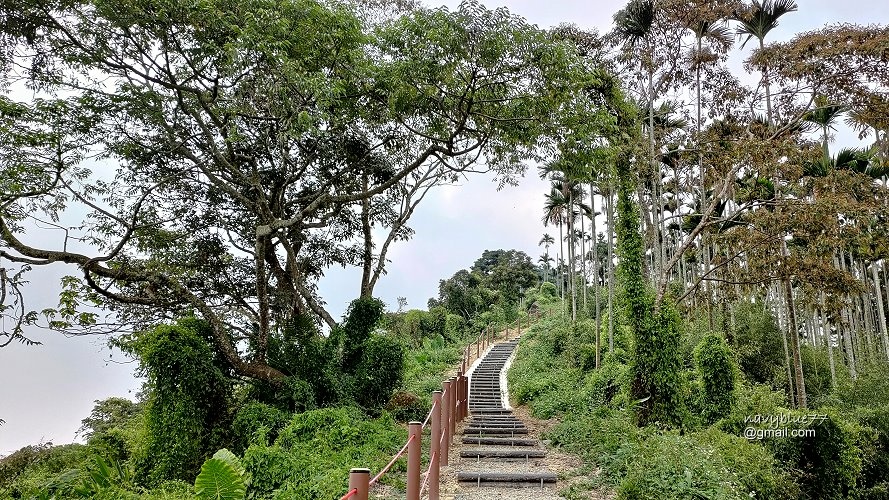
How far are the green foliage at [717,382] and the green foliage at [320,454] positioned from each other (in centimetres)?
632

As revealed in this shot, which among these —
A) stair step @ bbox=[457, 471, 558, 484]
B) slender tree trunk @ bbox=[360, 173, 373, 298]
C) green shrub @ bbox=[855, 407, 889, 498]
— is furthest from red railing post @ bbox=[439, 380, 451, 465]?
green shrub @ bbox=[855, 407, 889, 498]

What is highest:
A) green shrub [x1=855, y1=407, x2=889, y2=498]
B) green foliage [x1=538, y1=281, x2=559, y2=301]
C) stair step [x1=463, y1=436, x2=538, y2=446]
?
green foliage [x1=538, y1=281, x2=559, y2=301]

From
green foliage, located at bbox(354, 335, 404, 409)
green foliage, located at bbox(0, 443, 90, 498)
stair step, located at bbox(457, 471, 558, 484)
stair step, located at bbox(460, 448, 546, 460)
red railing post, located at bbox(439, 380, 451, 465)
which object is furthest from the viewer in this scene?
green foliage, located at bbox(354, 335, 404, 409)

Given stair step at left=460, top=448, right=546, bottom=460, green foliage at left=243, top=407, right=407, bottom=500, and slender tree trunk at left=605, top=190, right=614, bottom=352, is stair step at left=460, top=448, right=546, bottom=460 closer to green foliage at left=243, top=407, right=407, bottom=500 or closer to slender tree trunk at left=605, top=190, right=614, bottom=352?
green foliage at left=243, top=407, right=407, bottom=500

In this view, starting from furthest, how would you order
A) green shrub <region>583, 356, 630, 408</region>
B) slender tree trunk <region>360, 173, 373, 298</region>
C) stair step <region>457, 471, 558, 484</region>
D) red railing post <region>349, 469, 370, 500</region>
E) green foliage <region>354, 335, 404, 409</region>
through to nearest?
slender tree trunk <region>360, 173, 373, 298</region> → green foliage <region>354, 335, 404, 409</region> → green shrub <region>583, 356, 630, 408</region> → stair step <region>457, 471, 558, 484</region> → red railing post <region>349, 469, 370, 500</region>

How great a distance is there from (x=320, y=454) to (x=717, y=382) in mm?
8195

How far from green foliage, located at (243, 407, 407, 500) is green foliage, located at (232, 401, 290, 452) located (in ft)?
1.82

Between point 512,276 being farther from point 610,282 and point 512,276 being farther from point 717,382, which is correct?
point 717,382

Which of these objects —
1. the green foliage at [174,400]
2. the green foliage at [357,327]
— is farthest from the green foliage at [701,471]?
the green foliage at [174,400]

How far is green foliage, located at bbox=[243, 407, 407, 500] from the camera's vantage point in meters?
6.00

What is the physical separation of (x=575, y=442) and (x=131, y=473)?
7173 mm

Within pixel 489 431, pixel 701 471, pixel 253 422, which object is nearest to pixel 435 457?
pixel 701 471

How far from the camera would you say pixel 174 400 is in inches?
360

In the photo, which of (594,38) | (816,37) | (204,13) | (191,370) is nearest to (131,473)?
(191,370)
